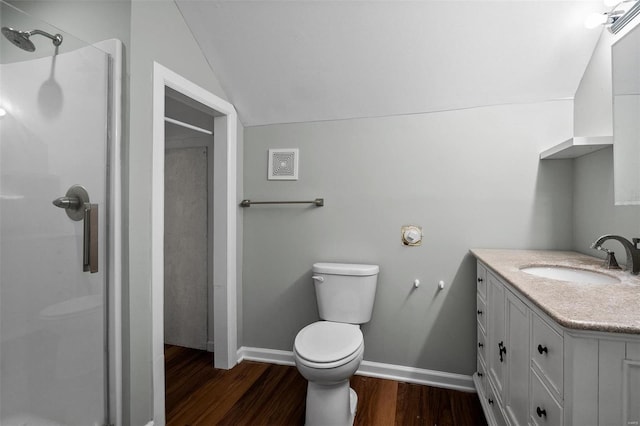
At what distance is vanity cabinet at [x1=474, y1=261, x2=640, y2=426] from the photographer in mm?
712

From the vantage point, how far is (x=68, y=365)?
1260 mm

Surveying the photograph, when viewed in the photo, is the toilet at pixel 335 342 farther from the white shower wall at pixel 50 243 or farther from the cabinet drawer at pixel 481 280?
the white shower wall at pixel 50 243

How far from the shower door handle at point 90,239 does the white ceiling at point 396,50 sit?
116 centimetres

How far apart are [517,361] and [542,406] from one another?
24 cm

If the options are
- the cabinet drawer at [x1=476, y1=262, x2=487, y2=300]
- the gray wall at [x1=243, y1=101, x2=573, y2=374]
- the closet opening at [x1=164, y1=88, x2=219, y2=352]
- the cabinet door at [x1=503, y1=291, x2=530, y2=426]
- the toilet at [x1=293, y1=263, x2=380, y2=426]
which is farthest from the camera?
the closet opening at [x1=164, y1=88, x2=219, y2=352]

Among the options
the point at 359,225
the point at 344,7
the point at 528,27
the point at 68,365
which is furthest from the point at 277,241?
the point at 528,27

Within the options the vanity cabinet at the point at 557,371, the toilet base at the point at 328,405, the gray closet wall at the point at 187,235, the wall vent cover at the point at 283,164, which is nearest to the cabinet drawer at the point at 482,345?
the vanity cabinet at the point at 557,371

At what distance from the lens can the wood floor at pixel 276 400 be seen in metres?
1.62

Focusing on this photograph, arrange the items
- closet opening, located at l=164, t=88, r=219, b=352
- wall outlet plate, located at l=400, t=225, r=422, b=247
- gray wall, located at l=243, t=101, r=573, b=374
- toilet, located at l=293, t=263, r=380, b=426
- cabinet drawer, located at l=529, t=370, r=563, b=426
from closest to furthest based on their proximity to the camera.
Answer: cabinet drawer, located at l=529, t=370, r=563, b=426, toilet, located at l=293, t=263, r=380, b=426, gray wall, located at l=243, t=101, r=573, b=374, wall outlet plate, located at l=400, t=225, r=422, b=247, closet opening, located at l=164, t=88, r=219, b=352

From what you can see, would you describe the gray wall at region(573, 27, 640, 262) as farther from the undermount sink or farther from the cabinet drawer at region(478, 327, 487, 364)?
the cabinet drawer at region(478, 327, 487, 364)

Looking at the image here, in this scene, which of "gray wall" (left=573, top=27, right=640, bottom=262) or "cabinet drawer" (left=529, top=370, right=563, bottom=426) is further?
"gray wall" (left=573, top=27, right=640, bottom=262)

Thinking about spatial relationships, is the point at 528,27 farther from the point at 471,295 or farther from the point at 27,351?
the point at 27,351

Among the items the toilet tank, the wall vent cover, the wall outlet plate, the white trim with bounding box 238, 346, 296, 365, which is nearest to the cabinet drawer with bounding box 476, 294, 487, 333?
the wall outlet plate

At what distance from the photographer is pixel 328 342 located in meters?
1.57
